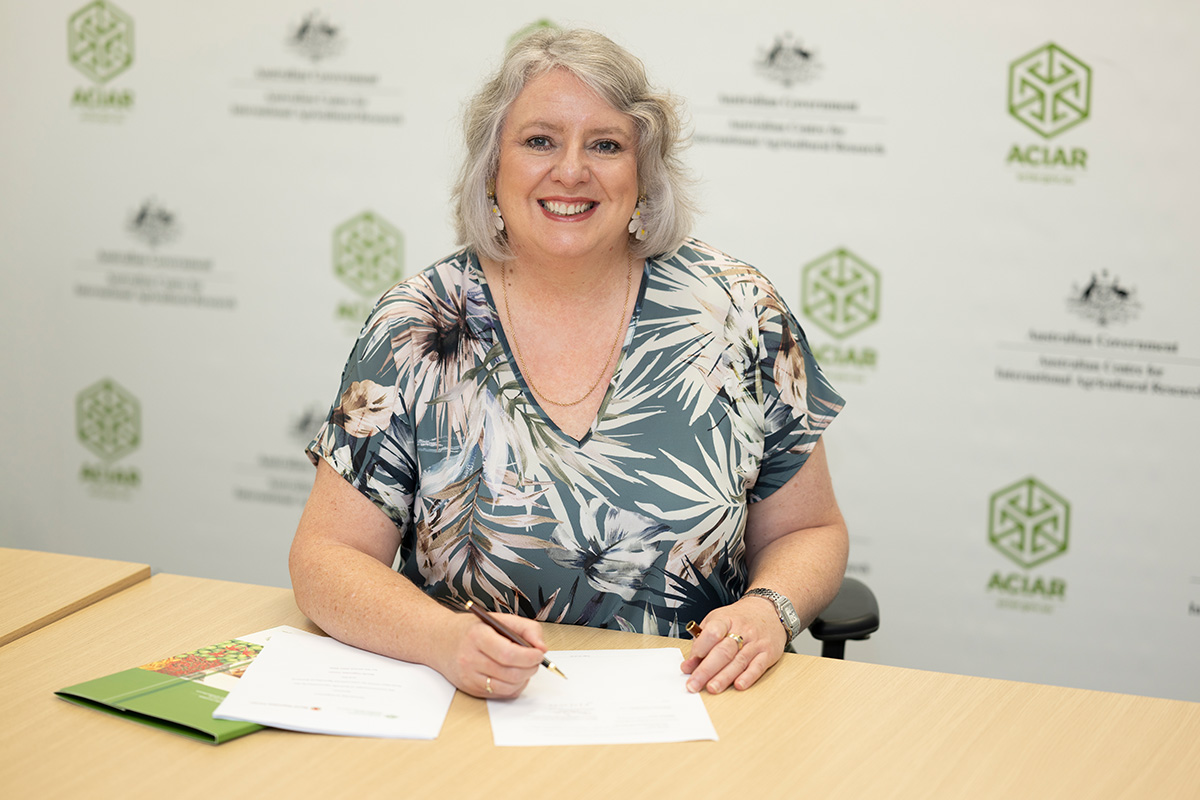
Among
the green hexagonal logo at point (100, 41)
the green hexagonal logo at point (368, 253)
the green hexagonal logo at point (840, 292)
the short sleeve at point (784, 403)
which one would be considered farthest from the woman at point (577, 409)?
the green hexagonal logo at point (100, 41)

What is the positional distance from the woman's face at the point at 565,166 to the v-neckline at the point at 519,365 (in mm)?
104

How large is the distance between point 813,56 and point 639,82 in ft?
3.87

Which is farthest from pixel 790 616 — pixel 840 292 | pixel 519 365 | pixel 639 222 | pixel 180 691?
pixel 840 292

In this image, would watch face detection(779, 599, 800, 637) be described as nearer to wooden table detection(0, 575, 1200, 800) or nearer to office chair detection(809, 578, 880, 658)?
wooden table detection(0, 575, 1200, 800)

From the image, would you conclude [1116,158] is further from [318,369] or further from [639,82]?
[318,369]

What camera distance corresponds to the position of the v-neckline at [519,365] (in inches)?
64.2

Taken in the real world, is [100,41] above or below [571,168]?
above

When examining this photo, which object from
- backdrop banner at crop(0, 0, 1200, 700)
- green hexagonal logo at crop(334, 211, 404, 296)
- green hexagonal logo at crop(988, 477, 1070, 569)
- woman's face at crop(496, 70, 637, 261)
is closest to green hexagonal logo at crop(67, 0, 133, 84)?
backdrop banner at crop(0, 0, 1200, 700)

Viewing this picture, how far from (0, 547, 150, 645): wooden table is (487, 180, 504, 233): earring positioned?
80 centimetres

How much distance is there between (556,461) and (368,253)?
1.72 meters

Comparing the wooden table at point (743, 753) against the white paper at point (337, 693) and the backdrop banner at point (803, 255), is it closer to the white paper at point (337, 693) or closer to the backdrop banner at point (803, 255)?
the white paper at point (337, 693)

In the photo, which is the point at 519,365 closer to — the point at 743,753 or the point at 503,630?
the point at 503,630

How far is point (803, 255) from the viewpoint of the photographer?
2.81m

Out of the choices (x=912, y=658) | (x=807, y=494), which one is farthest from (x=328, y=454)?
(x=912, y=658)
